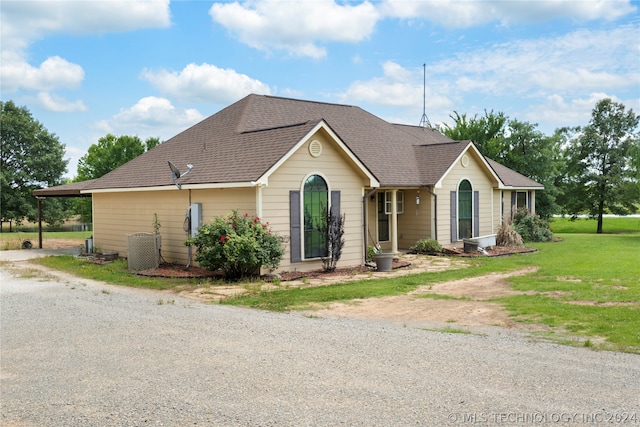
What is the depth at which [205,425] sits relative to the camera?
502cm

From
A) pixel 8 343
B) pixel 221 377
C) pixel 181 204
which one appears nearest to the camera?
pixel 221 377

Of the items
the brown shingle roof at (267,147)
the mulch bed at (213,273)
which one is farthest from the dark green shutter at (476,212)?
the mulch bed at (213,273)

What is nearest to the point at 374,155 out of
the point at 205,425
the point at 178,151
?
the point at 178,151

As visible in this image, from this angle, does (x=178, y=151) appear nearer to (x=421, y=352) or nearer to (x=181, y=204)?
(x=181, y=204)

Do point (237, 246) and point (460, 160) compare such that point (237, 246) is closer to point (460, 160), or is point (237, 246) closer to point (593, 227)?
point (460, 160)

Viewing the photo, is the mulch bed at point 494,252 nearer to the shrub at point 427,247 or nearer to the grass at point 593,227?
the shrub at point 427,247

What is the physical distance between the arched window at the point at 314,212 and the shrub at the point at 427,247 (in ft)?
18.9

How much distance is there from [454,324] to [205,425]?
5.04 meters

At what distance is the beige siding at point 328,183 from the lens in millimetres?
14656

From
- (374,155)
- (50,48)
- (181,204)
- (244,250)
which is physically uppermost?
(50,48)

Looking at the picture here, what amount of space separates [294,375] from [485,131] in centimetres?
3202

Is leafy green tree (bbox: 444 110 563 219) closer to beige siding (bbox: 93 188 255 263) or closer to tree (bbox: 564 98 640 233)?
tree (bbox: 564 98 640 233)

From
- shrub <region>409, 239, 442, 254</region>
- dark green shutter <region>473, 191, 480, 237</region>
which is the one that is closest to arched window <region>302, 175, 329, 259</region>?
shrub <region>409, 239, 442, 254</region>

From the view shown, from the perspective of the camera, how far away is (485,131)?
35.8 metres
